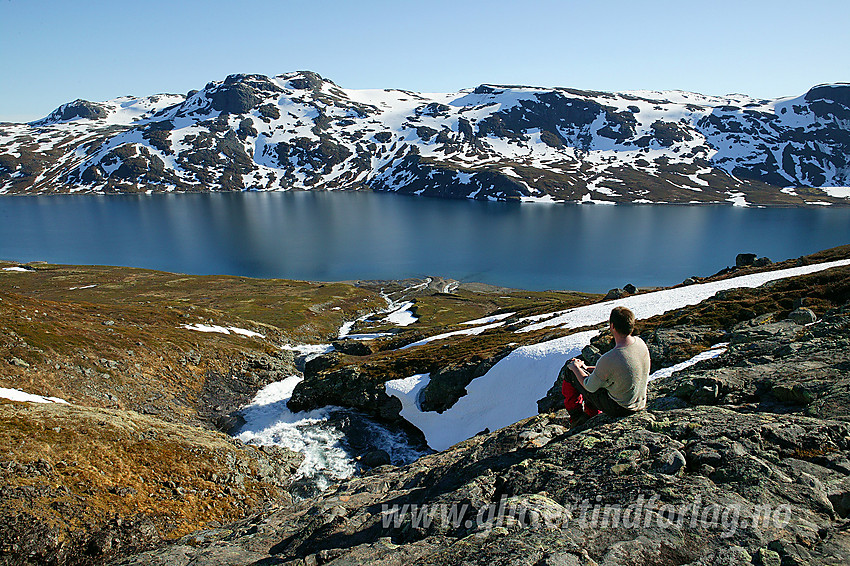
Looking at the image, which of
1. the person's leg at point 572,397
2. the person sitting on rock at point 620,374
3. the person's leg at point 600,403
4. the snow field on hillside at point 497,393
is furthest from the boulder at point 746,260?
the person sitting on rock at point 620,374

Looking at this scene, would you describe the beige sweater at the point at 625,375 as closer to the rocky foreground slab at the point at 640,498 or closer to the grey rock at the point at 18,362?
the rocky foreground slab at the point at 640,498

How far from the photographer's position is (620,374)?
9.52 m

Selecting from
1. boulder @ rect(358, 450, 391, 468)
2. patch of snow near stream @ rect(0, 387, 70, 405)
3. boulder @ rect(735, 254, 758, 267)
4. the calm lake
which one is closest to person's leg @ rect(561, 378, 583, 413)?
boulder @ rect(358, 450, 391, 468)

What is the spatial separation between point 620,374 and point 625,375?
101 millimetres

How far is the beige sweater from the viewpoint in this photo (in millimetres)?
9328

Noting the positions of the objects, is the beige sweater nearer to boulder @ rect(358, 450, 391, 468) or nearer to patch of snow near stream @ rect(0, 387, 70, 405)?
boulder @ rect(358, 450, 391, 468)

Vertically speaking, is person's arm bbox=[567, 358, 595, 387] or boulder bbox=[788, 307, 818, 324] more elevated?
person's arm bbox=[567, 358, 595, 387]

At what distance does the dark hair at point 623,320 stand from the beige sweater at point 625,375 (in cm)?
38

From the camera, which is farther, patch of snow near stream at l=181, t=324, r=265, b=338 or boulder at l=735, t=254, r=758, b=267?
boulder at l=735, t=254, r=758, b=267

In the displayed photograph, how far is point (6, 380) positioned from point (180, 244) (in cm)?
15651

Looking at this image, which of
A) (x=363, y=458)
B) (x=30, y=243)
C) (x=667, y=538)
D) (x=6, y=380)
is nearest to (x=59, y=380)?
(x=6, y=380)

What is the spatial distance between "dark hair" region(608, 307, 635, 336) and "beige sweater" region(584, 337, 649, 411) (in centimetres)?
38

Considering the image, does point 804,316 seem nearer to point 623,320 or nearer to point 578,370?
point 578,370

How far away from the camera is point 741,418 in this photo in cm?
900
